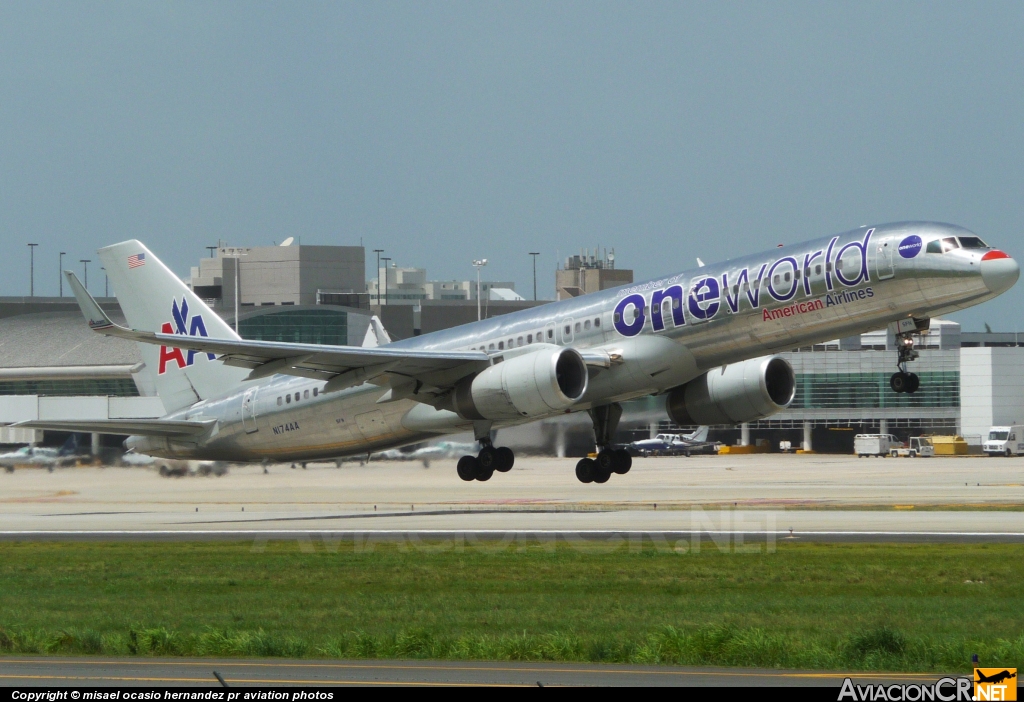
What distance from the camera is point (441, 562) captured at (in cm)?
3031

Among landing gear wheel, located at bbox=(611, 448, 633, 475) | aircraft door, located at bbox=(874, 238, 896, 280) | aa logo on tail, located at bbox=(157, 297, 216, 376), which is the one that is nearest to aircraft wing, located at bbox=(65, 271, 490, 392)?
landing gear wheel, located at bbox=(611, 448, 633, 475)

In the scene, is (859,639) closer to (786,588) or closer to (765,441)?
(786,588)

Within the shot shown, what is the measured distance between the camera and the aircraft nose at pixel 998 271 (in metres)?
31.0

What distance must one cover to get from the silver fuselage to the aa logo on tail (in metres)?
2.74

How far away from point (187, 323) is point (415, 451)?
8.93 meters

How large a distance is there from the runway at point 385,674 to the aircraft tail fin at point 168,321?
93.7 feet

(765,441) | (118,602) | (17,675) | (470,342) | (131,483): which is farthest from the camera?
(765,441)

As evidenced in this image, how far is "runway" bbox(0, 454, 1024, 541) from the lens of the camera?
36.2 metres

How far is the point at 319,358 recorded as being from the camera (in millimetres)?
37125

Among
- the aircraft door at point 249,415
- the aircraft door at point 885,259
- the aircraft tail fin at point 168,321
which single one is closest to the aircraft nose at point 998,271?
the aircraft door at point 885,259

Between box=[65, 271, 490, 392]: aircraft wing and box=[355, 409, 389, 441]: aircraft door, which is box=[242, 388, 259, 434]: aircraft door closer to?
box=[355, 409, 389, 441]: aircraft door

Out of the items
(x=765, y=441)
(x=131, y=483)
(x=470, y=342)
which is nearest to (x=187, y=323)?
(x=131, y=483)

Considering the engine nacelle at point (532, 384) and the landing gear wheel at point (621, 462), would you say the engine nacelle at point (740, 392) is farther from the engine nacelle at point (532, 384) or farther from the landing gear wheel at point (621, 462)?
the engine nacelle at point (532, 384)

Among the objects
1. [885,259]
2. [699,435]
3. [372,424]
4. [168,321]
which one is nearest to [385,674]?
[885,259]
